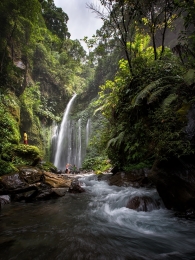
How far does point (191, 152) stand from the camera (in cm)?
384

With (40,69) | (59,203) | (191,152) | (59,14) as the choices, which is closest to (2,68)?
(40,69)

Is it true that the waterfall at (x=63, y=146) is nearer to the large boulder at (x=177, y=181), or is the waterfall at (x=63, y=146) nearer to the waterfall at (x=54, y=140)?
the waterfall at (x=54, y=140)

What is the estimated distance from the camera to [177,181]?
12.7 ft

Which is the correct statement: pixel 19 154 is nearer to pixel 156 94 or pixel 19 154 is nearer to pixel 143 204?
pixel 143 204

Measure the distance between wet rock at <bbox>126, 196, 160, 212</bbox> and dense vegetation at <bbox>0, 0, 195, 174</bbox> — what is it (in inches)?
48.7

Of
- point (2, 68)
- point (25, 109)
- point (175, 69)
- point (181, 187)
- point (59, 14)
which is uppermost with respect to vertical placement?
point (59, 14)

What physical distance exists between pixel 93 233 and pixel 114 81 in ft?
33.7

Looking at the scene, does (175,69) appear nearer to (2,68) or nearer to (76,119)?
(2,68)

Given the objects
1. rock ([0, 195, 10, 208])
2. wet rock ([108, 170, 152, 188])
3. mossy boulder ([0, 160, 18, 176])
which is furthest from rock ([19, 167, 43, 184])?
wet rock ([108, 170, 152, 188])

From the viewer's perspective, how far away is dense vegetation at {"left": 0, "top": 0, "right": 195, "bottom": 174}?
16.8ft

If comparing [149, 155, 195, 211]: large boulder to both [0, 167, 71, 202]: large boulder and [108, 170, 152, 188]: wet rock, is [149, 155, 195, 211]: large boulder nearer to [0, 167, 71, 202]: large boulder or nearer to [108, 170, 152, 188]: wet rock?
[108, 170, 152, 188]: wet rock

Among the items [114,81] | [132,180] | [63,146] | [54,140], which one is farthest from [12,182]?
[54,140]

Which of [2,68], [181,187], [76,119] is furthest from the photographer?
[76,119]

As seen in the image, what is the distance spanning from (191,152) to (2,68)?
14.4 metres
